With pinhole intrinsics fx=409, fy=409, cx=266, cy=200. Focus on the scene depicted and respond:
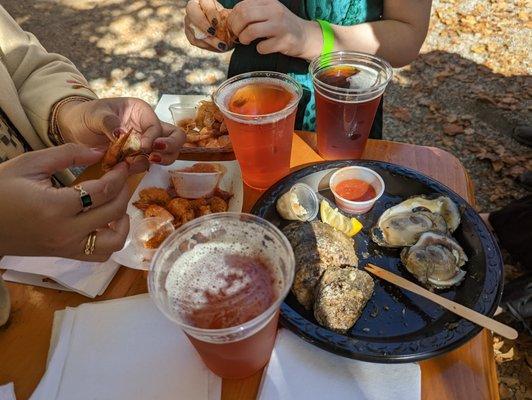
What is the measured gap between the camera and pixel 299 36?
156 centimetres

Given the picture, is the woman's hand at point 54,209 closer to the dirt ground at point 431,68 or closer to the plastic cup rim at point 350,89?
the plastic cup rim at point 350,89

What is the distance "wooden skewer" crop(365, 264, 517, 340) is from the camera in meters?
0.97

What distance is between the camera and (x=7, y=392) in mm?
988

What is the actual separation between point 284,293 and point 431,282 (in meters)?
0.52

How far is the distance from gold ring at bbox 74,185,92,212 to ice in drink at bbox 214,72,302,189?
1.64 ft

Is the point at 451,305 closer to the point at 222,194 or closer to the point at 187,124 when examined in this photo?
the point at 222,194

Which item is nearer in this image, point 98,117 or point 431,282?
point 431,282

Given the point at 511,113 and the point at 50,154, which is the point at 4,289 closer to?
the point at 50,154

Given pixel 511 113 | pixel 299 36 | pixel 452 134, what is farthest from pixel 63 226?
pixel 511 113

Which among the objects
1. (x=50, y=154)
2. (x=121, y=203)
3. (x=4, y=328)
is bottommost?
(x=4, y=328)

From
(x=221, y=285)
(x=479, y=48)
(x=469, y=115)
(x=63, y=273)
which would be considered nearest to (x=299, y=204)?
(x=221, y=285)

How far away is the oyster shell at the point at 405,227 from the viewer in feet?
3.98

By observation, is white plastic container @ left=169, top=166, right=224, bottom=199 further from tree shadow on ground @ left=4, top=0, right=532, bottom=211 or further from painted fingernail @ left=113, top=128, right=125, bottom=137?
tree shadow on ground @ left=4, top=0, right=532, bottom=211

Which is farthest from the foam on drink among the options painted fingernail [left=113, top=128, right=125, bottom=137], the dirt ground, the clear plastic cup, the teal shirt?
the dirt ground
